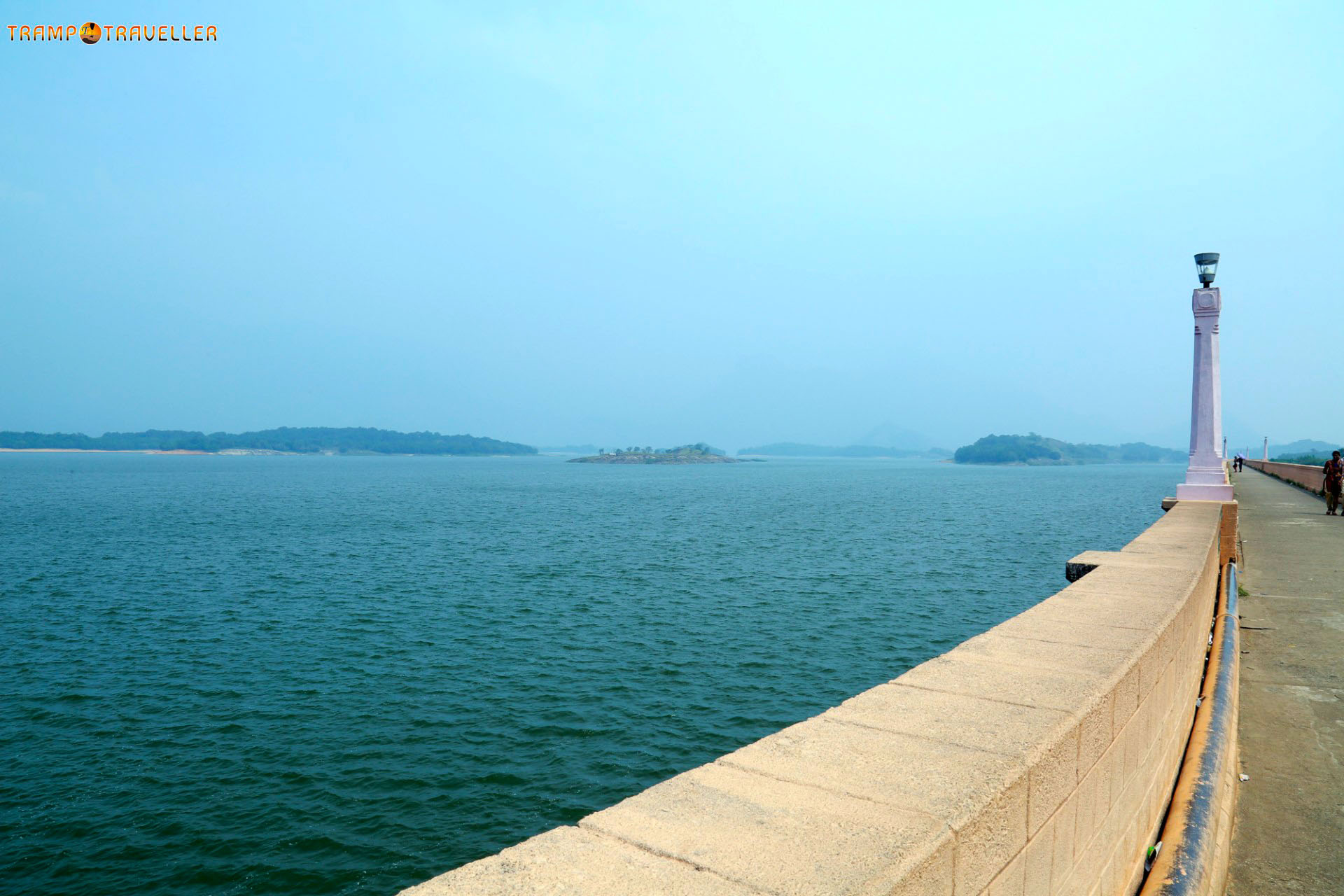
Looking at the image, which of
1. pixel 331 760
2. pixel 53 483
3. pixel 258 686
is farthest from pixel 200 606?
pixel 53 483

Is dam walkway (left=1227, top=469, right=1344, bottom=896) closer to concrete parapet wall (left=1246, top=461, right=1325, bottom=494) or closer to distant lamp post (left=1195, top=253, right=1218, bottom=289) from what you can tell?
distant lamp post (left=1195, top=253, right=1218, bottom=289)

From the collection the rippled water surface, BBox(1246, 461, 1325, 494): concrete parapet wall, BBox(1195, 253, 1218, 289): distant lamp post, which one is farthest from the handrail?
BBox(1246, 461, 1325, 494): concrete parapet wall

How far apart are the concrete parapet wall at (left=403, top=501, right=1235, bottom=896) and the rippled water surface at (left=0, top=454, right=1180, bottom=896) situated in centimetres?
771

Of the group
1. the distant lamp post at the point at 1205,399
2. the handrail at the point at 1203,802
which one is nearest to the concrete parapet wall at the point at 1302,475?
the distant lamp post at the point at 1205,399

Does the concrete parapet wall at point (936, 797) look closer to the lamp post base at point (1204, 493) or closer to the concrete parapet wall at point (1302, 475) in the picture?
the lamp post base at point (1204, 493)

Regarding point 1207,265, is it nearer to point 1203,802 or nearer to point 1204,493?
point 1204,493

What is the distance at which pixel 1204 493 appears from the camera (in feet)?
53.5

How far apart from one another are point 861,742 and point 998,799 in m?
0.61

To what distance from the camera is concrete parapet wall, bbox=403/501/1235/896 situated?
2.00 metres

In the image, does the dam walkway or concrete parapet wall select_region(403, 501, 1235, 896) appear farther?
the dam walkway

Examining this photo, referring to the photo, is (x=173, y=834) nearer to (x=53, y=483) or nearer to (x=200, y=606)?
(x=200, y=606)

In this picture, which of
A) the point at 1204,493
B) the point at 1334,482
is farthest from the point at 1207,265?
the point at 1334,482

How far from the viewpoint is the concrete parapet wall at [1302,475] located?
110 ft

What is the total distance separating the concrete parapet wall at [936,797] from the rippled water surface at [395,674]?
7.71 meters
